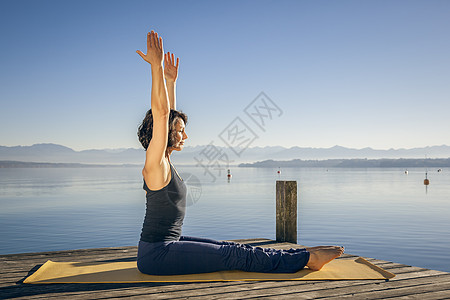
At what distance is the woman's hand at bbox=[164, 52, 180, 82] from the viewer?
5.03m

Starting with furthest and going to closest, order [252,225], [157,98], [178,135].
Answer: [252,225]
[178,135]
[157,98]

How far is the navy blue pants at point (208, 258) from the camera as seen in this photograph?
4.03m

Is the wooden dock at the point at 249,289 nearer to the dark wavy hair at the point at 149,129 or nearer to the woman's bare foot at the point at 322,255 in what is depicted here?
the woman's bare foot at the point at 322,255

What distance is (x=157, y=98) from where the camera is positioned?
3.52 metres

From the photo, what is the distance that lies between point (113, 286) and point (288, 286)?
1689 mm

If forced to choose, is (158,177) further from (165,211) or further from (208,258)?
(208,258)

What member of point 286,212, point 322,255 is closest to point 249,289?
point 322,255

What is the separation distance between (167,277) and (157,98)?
73.6 inches

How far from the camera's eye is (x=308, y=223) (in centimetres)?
1944

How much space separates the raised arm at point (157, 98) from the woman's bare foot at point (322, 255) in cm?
201

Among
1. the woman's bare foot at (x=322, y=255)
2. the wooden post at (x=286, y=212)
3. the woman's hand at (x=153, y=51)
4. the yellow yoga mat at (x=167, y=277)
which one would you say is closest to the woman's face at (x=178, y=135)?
the woman's hand at (x=153, y=51)

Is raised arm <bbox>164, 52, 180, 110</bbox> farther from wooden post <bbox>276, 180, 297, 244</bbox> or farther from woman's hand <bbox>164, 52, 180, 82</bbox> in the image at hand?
wooden post <bbox>276, 180, 297, 244</bbox>

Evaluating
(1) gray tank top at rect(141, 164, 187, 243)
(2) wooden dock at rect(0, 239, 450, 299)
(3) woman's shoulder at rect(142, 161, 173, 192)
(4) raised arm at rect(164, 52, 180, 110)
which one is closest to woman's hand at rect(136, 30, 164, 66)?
(3) woman's shoulder at rect(142, 161, 173, 192)

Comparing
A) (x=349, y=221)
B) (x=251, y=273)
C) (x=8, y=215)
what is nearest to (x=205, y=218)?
(x=349, y=221)
